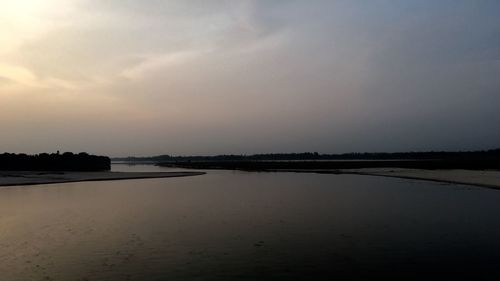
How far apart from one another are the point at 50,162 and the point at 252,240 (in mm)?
82202

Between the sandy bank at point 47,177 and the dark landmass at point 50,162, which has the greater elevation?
the dark landmass at point 50,162

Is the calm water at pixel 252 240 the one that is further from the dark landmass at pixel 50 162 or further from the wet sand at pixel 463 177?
the dark landmass at pixel 50 162

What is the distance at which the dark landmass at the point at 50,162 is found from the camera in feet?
285

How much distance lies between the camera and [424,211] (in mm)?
25875

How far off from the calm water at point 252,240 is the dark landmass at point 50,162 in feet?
201

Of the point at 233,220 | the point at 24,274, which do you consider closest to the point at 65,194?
the point at 233,220

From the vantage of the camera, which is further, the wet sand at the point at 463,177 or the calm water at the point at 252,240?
the wet sand at the point at 463,177

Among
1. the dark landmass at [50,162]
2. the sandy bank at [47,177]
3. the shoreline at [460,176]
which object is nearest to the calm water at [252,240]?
the shoreline at [460,176]

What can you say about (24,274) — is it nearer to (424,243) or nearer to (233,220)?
(233,220)

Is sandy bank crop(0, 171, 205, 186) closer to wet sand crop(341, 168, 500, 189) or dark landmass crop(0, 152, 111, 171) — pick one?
dark landmass crop(0, 152, 111, 171)

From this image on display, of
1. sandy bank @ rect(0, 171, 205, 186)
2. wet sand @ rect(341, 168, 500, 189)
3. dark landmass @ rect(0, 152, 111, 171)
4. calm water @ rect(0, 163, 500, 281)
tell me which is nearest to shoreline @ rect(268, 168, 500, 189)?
wet sand @ rect(341, 168, 500, 189)

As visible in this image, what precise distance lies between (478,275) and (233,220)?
40.4 feet

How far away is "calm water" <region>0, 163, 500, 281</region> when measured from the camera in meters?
13.2

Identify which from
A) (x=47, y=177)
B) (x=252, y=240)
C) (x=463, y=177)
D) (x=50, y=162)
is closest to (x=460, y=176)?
(x=463, y=177)
